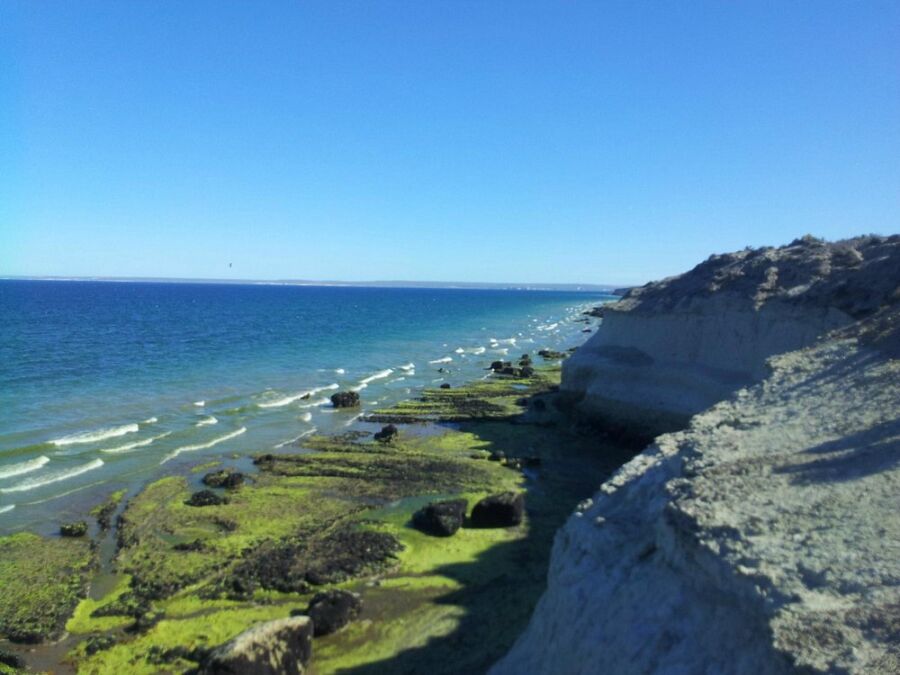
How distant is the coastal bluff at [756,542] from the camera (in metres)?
6.25

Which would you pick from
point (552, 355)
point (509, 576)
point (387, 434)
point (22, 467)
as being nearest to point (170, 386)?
point (22, 467)

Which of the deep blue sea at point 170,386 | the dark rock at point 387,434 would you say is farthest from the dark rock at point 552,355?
the dark rock at point 387,434

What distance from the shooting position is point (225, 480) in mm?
24141

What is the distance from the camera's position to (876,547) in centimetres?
682

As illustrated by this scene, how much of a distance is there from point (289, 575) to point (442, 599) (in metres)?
4.05

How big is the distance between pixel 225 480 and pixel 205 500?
7.26 feet

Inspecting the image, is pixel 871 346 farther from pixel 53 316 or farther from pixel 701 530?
pixel 53 316

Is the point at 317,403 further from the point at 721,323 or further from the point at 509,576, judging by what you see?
the point at 509,576

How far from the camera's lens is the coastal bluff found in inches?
246

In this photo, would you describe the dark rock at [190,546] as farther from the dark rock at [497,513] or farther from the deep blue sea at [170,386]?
the dark rock at [497,513]

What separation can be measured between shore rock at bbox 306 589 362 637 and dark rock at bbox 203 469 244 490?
10257 mm

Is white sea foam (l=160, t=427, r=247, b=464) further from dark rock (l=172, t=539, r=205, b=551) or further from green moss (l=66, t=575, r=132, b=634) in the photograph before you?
green moss (l=66, t=575, r=132, b=634)

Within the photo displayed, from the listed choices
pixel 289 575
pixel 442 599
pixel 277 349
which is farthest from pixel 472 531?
pixel 277 349

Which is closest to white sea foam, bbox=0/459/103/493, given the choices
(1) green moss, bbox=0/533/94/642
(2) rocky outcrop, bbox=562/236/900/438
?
(1) green moss, bbox=0/533/94/642
